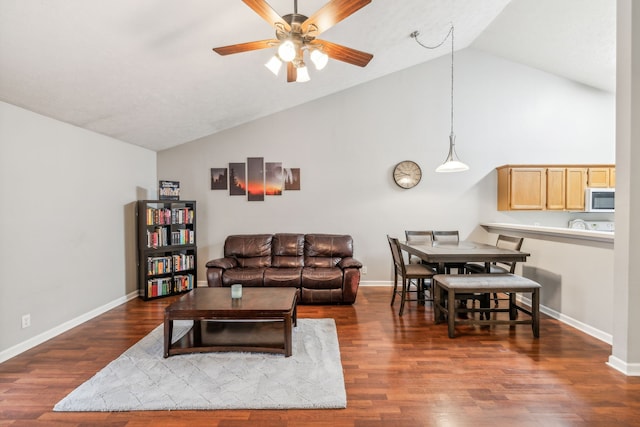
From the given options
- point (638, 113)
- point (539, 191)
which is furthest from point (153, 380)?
point (539, 191)

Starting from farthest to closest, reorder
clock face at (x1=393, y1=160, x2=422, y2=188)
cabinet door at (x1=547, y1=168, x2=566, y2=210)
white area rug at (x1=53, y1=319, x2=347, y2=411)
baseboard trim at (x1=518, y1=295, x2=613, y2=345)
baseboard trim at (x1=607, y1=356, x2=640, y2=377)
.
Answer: clock face at (x1=393, y1=160, x2=422, y2=188) < cabinet door at (x1=547, y1=168, x2=566, y2=210) < baseboard trim at (x1=518, y1=295, x2=613, y2=345) < baseboard trim at (x1=607, y1=356, x2=640, y2=377) < white area rug at (x1=53, y1=319, x2=347, y2=411)

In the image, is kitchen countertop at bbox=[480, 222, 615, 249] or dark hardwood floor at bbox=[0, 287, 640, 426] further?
kitchen countertop at bbox=[480, 222, 615, 249]

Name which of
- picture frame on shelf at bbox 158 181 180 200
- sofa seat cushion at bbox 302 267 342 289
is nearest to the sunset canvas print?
picture frame on shelf at bbox 158 181 180 200

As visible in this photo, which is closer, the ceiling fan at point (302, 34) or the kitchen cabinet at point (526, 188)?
the ceiling fan at point (302, 34)

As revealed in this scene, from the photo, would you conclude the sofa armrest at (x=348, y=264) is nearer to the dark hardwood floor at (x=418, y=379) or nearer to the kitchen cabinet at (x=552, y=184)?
the dark hardwood floor at (x=418, y=379)

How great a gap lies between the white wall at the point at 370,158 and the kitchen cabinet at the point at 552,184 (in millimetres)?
440

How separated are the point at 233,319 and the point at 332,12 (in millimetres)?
2518

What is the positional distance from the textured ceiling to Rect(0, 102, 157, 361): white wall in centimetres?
27

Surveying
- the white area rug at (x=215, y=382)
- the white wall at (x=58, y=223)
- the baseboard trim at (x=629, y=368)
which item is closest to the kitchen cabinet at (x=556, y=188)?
the baseboard trim at (x=629, y=368)

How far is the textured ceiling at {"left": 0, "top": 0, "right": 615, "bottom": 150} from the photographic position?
2369 millimetres

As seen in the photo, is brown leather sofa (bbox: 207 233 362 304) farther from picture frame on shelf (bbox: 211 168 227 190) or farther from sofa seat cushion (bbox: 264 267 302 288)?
picture frame on shelf (bbox: 211 168 227 190)

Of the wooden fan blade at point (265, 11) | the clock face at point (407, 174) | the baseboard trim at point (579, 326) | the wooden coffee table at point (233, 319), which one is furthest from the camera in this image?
the clock face at point (407, 174)

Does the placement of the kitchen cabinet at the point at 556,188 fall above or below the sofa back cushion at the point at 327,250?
above

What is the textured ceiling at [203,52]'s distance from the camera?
2369 millimetres
